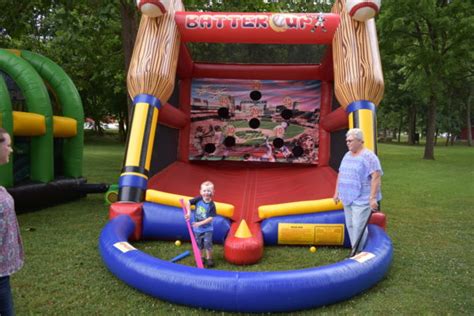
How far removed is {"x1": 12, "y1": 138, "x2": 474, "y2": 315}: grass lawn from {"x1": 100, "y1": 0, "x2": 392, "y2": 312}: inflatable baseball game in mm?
126

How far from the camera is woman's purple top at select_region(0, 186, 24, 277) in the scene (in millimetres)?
2064

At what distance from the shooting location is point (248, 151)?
24.7 feet

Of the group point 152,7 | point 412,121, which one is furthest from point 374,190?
point 412,121

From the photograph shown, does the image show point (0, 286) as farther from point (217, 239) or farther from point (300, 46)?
point (300, 46)

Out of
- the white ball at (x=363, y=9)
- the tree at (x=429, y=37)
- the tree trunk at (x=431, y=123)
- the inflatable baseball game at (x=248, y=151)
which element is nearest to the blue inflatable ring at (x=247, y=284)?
the inflatable baseball game at (x=248, y=151)

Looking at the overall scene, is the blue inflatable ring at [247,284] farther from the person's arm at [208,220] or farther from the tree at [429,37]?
the tree at [429,37]

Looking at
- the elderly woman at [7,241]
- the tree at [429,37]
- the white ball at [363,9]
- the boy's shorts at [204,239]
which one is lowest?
the boy's shorts at [204,239]

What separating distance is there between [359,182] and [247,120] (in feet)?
12.8

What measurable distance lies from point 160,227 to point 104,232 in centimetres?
64

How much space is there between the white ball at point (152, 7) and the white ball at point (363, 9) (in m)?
2.28

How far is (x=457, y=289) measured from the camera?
3529 millimetres

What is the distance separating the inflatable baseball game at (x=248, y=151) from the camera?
3.11 meters

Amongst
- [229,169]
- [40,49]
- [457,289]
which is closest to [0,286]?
[457,289]

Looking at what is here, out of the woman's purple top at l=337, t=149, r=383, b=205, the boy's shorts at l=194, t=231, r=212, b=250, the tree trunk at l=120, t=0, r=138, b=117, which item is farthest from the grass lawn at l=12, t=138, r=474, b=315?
the tree trunk at l=120, t=0, r=138, b=117
